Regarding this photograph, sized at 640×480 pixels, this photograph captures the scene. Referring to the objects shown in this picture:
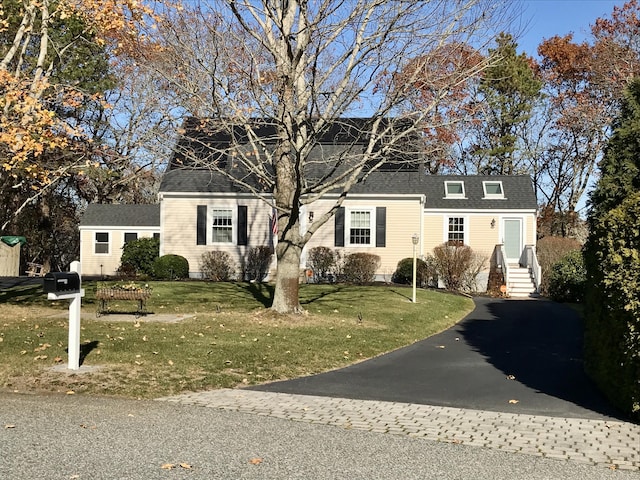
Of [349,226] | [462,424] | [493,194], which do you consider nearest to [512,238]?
[493,194]

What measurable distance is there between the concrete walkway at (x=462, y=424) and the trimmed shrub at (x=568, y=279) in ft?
54.6

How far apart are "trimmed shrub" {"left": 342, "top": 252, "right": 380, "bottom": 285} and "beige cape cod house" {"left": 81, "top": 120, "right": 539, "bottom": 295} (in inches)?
33.5

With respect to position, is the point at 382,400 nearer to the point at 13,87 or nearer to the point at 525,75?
the point at 13,87

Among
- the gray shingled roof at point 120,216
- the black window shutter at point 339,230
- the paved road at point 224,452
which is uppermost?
the gray shingled roof at point 120,216

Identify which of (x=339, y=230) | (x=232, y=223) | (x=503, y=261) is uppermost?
(x=232, y=223)

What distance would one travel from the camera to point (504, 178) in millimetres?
30547

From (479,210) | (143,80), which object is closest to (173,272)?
(143,80)

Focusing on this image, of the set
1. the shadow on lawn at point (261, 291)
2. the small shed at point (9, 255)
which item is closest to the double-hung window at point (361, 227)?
the shadow on lawn at point (261, 291)

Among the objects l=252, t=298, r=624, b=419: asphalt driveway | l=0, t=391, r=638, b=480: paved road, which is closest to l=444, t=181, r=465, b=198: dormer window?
l=252, t=298, r=624, b=419: asphalt driveway

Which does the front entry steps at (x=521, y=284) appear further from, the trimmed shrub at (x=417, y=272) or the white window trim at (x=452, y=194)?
the white window trim at (x=452, y=194)

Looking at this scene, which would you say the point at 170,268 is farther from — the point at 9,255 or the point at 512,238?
the point at 512,238

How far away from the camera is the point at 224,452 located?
5578mm

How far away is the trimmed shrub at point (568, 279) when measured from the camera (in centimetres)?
2298

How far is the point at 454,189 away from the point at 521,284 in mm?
6011
